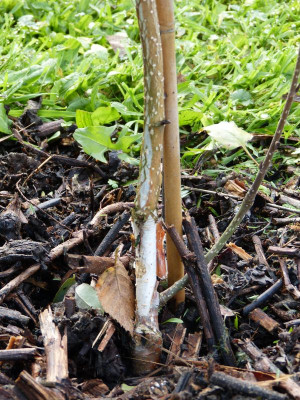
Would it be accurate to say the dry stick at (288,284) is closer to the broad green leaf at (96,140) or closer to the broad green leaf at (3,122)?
the broad green leaf at (96,140)

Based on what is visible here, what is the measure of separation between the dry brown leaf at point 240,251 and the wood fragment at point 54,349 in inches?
29.1

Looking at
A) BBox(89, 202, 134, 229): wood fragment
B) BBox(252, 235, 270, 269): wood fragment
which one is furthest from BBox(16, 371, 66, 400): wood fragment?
BBox(252, 235, 270, 269): wood fragment

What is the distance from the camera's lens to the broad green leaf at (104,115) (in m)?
2.73

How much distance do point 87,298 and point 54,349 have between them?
0.21 m

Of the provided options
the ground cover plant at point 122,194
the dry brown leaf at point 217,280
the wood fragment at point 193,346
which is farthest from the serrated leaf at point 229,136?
the wood fragment at point 193,346

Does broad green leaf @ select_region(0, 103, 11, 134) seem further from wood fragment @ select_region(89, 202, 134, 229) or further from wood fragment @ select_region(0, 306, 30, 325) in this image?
wood fragment @ select_region(0, 306, 30, 325)

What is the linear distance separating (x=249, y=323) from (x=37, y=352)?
0.70 metres

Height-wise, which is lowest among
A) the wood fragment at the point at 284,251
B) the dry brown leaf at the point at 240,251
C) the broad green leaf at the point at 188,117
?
the dry brown leaf at the point at 240,251

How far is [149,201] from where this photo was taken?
1.57m

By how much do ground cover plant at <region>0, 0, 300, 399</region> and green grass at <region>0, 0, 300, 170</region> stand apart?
0.04ft

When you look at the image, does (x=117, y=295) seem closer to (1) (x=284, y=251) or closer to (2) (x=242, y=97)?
(1) (x=284, y=251)

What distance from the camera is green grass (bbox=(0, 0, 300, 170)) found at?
9.57 feet

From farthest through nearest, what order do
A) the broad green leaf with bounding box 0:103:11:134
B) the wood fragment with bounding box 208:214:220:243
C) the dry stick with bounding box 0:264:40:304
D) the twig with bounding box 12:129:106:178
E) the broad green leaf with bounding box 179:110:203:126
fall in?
the broad green leaf with bounding box 179:110:203:126 < the broad green leaf with bounding box 0:103:11:134 < the twig with bounding box 12:129:106:178 < the wood fragment with bounding box 208:214:220:243 < the dry stick with bounding box 0:264:40:304

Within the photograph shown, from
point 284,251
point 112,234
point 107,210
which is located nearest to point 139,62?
point 107,210
